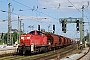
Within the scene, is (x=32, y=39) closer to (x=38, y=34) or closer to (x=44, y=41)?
(x=38, y=34)

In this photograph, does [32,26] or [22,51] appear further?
[32,26]

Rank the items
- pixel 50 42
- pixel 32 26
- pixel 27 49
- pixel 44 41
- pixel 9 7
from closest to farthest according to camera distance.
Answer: pixel 27 49, pixel 44 41, pixel 50 42, pixel 9 7, pixel 32 26

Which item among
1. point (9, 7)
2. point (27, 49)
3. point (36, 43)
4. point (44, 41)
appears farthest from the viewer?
point (9, 7)

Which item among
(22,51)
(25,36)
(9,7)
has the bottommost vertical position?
(22,51)

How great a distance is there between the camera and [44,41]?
136ft

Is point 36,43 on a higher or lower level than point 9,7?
lower

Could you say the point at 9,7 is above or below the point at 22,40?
above

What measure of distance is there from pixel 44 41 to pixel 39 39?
2.32 m

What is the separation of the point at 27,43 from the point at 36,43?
1.66m

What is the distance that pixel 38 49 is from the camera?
37906mm

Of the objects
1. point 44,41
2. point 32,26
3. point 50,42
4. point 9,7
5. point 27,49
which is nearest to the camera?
point 27,49

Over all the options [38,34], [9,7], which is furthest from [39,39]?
[9,7]

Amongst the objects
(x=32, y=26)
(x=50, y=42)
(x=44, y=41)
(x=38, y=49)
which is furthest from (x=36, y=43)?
(x=32, y=26)

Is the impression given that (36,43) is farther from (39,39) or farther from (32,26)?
(32,26)
